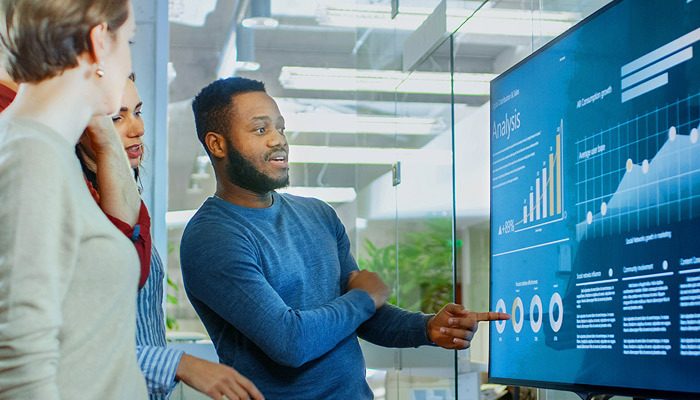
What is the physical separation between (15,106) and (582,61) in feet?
3.61

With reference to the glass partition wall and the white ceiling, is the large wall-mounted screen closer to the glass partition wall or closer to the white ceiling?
the glass partition wall

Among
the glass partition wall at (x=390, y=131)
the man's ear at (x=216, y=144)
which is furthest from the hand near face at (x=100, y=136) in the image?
the glass partition wall at (x=390, y=131)

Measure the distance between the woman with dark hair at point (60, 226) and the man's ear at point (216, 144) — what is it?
1.15 metres

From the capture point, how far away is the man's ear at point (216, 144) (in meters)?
2.10

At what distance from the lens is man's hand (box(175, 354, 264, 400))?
4.20ft

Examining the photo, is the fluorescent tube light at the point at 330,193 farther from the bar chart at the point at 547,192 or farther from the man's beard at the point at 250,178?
the bar chart at the point at 547,192

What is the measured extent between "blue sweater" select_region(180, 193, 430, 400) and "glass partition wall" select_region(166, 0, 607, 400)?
48 centimetres

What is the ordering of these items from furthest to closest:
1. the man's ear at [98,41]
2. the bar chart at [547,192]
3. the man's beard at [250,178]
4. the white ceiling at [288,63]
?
the white ceiling at [288,63], the man's beard at [250,178], the bar chart at [547,192], the man's ear at [98,41]

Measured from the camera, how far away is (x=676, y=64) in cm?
127

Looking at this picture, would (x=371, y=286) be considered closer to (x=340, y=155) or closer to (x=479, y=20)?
(x=479, y=20)

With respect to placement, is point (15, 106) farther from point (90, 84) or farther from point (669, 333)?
point (669, 333)

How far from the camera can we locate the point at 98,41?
2.95 ft

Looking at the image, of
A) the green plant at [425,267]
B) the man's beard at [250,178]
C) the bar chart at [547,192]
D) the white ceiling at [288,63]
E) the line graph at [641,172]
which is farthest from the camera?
the white ceiling at [288,63]

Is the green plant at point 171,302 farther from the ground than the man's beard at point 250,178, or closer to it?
closer to it
